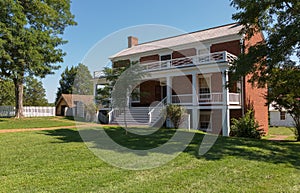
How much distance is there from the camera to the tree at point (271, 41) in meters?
9.30

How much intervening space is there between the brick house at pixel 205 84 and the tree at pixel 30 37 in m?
7.91

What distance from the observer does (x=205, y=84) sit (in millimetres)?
18312

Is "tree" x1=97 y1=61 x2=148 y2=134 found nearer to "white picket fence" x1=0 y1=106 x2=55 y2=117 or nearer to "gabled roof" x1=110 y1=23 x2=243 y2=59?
"gabled roof" x1=110 y1=23 x2=243 y2=59

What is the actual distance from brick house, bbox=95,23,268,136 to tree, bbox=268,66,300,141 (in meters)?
2.44

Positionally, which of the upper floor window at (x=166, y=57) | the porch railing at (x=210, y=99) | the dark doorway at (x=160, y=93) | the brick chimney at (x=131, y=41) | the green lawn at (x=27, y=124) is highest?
the brick chimney at (x=131, y=41)

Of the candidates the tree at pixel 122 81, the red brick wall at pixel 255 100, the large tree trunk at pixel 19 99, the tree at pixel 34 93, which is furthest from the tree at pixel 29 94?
the red brick wall at pixel 255 100

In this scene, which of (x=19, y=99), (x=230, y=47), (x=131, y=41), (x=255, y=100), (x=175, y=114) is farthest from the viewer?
(x=131, y=41)

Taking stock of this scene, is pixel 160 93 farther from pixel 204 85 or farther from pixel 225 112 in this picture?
pixel 225 112

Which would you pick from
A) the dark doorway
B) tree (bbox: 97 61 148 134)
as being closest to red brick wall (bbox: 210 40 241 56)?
the dark doorway

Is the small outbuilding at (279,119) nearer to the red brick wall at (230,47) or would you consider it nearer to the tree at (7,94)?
Answer: the red brick wall at (230,47)

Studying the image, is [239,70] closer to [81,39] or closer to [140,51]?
[81,39]

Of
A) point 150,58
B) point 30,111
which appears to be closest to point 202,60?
point 150,58

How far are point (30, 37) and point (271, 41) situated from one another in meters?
16.7

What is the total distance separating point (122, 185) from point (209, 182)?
5.83ft
